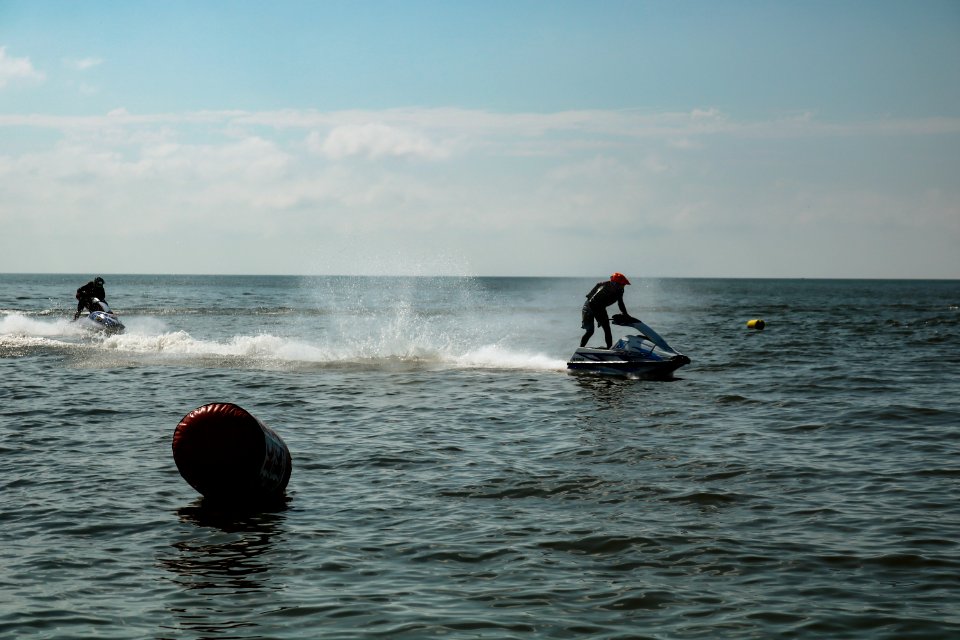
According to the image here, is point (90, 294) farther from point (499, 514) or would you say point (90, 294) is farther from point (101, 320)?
point (499, 514)

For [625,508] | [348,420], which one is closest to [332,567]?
[625,508]

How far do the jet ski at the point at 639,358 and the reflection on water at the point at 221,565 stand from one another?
516 inches

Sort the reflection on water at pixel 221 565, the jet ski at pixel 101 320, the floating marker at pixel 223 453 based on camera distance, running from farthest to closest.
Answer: the jet ski at pixel 101 320 < the floating marker at pixel 223 453 < the reflection on water at pixel 221 565

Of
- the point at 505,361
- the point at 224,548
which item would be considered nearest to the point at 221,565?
the point at 224,548

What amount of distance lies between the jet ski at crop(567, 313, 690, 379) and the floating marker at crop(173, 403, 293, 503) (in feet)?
43.6

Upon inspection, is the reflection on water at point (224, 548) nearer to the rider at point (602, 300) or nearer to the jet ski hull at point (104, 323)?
the rider at point (602, 300)

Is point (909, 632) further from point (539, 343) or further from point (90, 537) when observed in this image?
point (539, 343)

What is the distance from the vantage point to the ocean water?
7.18 metres

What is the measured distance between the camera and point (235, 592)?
766cm

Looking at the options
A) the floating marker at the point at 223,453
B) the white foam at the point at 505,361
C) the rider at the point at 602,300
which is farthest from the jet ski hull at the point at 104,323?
the floating marker at the point at 223,453

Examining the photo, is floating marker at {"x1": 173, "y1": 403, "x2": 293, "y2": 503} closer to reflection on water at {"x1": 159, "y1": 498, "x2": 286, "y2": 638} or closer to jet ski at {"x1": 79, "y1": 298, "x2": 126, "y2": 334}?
reflection on water at {"x1": 159, "y1": 498, "x2": 286, "y2": 638}

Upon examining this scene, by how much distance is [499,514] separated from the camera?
33.0ft

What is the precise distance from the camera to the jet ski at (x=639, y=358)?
72.6 feet

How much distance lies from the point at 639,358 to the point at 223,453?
13894 mm
